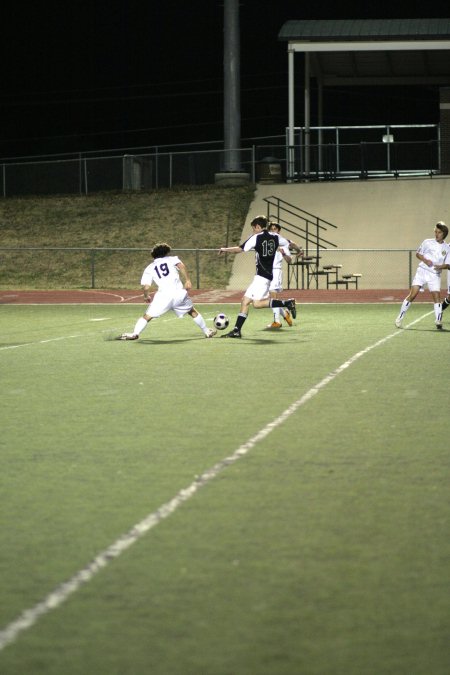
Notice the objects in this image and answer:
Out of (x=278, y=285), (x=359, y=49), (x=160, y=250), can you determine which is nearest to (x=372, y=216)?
(x=359, y=49)

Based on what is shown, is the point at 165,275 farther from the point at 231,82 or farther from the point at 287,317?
the point at 231,82

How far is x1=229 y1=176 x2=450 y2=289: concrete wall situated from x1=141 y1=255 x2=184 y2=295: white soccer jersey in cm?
1743

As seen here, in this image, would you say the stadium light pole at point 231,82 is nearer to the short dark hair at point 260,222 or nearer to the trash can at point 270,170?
the trash can at point 270,170

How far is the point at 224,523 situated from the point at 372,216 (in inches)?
1291

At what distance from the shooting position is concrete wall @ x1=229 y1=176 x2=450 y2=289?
116 feet

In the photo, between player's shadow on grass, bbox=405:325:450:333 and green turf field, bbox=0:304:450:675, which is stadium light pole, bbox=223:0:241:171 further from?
green turf field, bbox=0:304:450:675

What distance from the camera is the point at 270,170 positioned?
43.0 meters

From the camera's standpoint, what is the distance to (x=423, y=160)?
1682 inches

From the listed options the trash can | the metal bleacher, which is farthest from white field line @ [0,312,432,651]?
the trash can

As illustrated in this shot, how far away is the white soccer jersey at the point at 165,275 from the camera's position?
682 inches

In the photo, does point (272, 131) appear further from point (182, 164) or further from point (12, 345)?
point (12, 345)

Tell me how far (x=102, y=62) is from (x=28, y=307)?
5970 centimetres

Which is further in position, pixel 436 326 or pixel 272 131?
pixel 272 131

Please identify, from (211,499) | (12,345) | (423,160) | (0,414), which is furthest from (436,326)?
(423,160)
